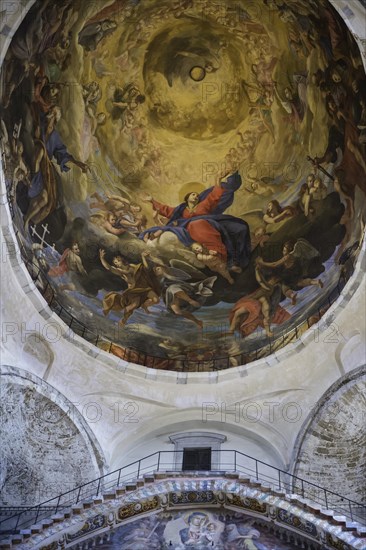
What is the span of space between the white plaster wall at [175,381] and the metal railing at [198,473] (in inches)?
15.5

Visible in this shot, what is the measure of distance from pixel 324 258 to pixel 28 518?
10.1 meters

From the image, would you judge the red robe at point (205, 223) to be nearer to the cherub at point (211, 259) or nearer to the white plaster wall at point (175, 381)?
the cherub at point (211, 259)

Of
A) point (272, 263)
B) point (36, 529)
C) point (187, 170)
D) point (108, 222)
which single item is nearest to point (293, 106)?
point (187, 170)

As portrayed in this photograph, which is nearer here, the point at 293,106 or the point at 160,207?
the point at 293,106

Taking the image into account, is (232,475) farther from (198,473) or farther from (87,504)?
(87,504)

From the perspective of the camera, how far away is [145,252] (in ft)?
81.1

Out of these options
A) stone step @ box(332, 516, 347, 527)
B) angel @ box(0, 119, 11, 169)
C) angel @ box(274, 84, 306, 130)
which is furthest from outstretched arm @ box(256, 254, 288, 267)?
stone step @ box(332, 516, 347, 527)

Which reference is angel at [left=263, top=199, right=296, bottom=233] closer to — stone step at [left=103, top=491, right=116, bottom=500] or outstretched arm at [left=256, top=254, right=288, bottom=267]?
outstretched arm at [left=256, top=254, right=288, bottom=267]

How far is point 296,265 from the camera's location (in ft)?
77.9

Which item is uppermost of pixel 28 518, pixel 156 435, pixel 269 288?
pixel 269 288

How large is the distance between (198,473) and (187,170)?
1003cm

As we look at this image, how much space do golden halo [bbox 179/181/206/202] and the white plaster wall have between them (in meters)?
→ 5.59

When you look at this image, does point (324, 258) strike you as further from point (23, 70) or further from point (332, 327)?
point (23, 70)

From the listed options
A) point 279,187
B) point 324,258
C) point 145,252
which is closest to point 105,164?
point 145,252
